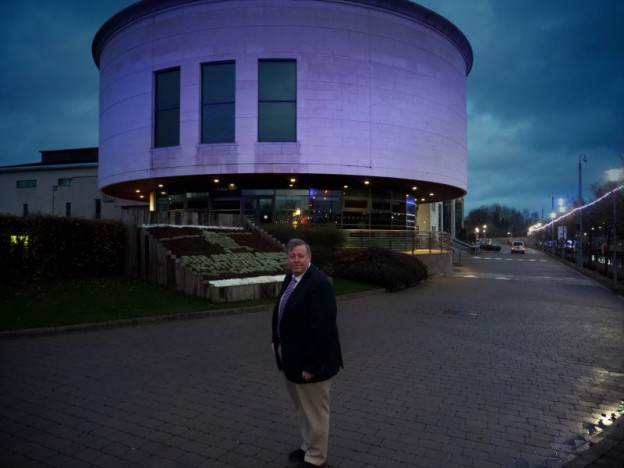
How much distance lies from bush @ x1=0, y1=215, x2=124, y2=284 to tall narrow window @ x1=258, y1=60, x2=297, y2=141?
13288 mm

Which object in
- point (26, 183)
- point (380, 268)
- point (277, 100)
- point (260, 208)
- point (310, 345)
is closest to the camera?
point (310, 345)

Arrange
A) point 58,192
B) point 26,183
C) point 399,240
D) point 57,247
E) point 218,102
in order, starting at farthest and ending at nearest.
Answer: point 26,183, point 58,192, point 218,102, point 399,240, point 57,247

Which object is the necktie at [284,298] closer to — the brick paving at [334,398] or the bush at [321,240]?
the brick paving at [334,398]

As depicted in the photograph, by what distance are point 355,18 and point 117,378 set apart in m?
26.0

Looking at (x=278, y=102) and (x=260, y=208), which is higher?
(x=278, y=102)

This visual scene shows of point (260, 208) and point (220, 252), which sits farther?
point (260, 208)

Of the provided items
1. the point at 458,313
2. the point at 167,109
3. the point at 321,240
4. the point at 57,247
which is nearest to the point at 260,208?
the point at 167,109

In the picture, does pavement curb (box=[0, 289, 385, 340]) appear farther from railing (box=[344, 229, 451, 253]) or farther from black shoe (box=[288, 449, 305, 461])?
railing (box=[344, 229, 451, 253])

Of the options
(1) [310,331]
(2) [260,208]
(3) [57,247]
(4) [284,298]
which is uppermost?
(2) [260,208]

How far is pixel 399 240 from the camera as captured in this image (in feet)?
76.4

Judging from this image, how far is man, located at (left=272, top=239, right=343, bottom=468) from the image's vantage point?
11.6 feet

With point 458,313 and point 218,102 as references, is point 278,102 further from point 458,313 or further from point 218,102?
point 458,313

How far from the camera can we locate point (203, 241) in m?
15.4

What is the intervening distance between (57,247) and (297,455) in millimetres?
11697
